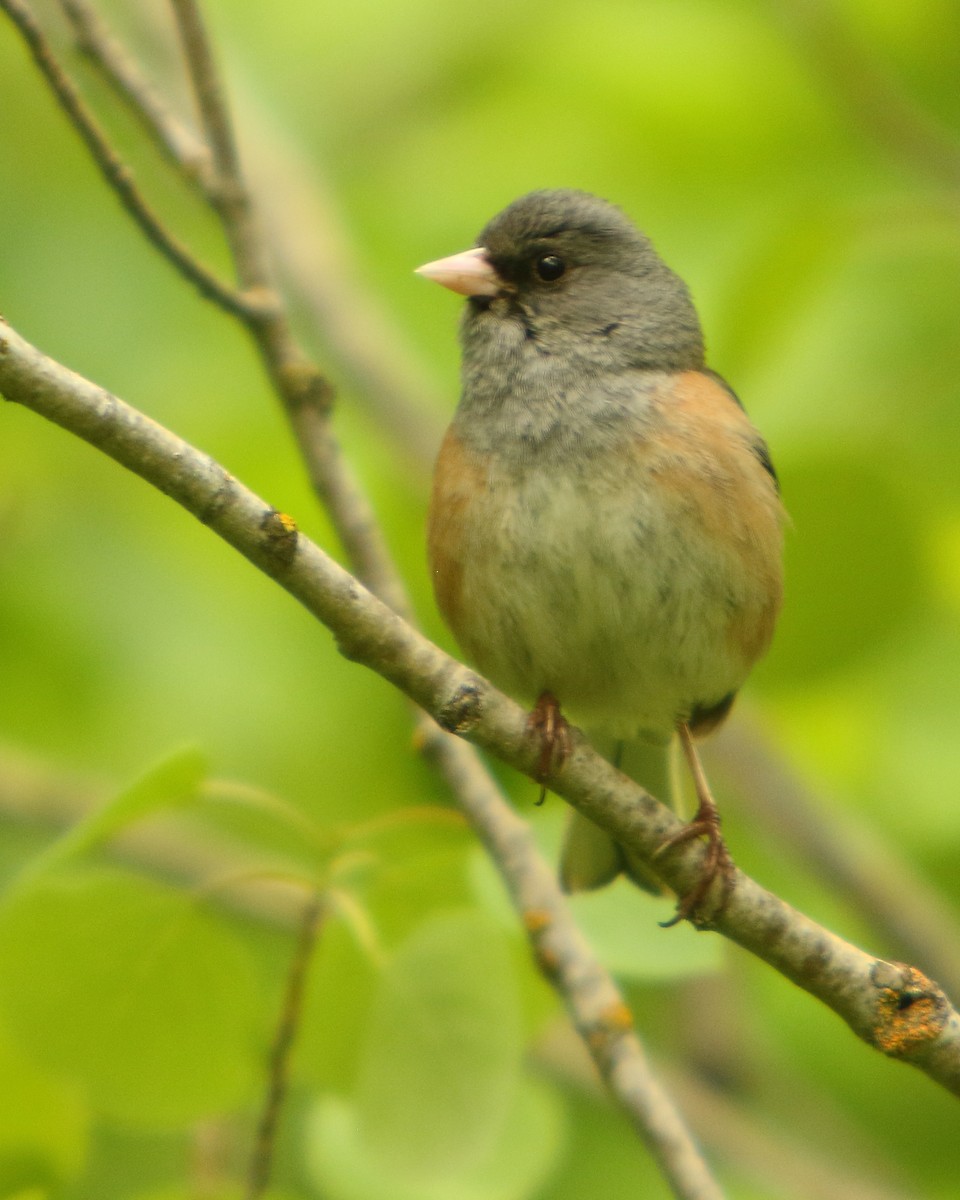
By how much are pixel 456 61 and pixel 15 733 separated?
213cm

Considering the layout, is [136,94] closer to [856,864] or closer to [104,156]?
[104,156]

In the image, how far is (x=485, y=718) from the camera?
2174 millimetres

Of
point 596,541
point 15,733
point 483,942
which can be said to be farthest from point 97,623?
point 483,942

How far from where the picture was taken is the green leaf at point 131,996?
235 cm

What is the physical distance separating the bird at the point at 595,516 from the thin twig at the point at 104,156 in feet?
1.91

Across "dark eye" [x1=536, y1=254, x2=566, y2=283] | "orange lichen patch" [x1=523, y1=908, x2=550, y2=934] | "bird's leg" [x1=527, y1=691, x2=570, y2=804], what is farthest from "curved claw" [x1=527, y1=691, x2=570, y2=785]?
"dark eye" [x1=536, y1=254, x2=566, y2=283]

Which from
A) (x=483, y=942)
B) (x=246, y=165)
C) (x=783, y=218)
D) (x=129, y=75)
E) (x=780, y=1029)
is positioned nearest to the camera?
(x=483, y=942)

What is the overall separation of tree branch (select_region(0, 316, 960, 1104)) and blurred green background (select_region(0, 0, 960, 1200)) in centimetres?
31

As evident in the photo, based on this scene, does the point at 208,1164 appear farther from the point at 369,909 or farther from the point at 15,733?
Answer: the point at 15,733

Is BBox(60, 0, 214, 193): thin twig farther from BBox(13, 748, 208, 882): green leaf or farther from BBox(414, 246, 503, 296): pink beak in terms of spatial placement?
BBox(13, 748, 208, 882): green leaf

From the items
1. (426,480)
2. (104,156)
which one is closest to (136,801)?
(104,156)

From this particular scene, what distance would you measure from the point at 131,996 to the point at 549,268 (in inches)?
65.2

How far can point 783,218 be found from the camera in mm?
3406

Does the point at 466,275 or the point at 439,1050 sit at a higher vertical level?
the point at 466,275
